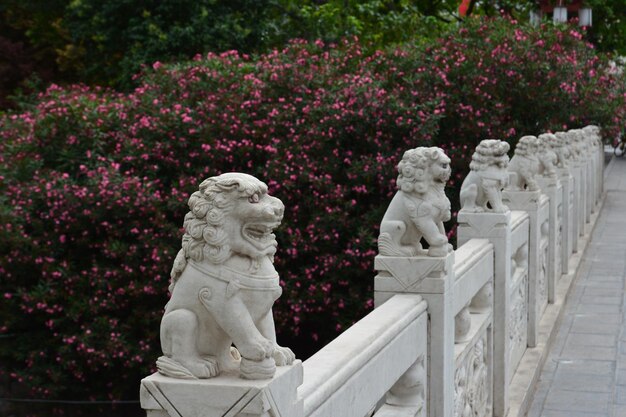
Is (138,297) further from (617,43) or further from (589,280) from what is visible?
(617,43)

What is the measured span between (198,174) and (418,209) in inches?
299

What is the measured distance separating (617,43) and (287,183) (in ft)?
59.2

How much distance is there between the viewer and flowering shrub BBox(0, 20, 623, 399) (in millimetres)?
11039

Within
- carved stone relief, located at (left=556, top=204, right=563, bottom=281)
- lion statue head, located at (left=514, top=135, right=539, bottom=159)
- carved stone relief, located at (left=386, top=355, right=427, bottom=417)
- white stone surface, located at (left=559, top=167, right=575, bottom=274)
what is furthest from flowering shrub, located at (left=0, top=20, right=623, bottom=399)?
carved stone relief, located at (left=386, top=355, right=427, bottom=417)

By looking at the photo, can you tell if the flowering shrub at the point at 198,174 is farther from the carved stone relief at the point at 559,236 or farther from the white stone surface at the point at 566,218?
the carved stone relief at the point at 559,236

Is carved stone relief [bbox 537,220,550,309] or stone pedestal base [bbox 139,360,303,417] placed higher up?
stone pedestal base [bbox 139,360,303,417]

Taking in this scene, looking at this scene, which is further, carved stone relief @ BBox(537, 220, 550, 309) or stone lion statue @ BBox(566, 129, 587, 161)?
stone lion statue @ BBox(566, 129, 587, 161)

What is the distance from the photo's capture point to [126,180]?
36.7ft

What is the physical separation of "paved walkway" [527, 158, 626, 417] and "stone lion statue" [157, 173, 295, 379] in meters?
4.68

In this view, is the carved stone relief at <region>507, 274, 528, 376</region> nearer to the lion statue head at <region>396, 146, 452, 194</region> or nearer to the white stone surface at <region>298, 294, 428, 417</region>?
the lion statue head at <region>396, 146, 452, 194</region>

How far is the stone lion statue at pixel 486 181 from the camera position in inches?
254

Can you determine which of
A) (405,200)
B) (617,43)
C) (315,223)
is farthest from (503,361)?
(617,43)

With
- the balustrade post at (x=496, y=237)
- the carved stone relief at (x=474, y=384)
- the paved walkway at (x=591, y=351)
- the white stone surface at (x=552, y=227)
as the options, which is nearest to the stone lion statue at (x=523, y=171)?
the white stone surface at (x=552, y=227)

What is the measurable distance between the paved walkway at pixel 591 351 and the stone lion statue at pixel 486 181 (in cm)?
149
